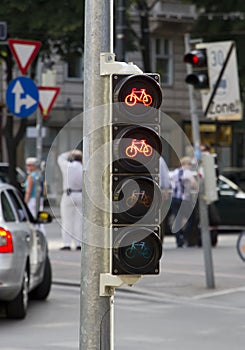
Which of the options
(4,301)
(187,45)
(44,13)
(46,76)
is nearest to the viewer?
(4,301)

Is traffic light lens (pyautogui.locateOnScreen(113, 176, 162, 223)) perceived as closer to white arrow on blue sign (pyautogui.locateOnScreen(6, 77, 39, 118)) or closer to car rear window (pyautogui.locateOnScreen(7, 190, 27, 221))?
car rear window (pyautogui.locateOnScreen(7, 190, 27, 221))

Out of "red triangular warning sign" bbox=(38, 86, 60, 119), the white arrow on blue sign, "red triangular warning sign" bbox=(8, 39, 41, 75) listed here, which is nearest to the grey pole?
the white arrow on blue sign

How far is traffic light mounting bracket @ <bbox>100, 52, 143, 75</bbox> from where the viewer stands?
6.88 meters

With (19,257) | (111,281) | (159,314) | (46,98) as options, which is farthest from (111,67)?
(46,98)

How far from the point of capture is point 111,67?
6895 millimetres

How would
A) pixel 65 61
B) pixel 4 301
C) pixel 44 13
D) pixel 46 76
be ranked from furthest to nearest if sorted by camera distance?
pixel 46 76
pixel 65 61
pixel 44 13
pixel 4 301

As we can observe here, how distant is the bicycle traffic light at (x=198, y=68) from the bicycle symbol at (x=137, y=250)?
8438mm

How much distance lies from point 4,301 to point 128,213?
563 centimetres

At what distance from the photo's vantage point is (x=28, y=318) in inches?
490

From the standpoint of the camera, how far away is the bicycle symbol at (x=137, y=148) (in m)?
6.78

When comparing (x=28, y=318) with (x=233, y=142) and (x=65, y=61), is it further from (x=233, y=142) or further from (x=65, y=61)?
(x=233, y=142)

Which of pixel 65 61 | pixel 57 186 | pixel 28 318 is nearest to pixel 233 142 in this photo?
pixel 65 61

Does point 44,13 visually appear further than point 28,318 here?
Yes

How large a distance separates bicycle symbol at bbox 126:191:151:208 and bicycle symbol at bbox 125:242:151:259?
228 mm
